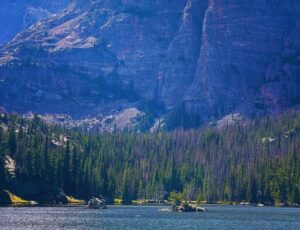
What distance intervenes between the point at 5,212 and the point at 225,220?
178 ft

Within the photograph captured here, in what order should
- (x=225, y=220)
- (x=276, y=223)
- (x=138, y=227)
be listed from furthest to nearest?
(x=225, y=220)
(x=276, y=223)
(x=138, y=227)

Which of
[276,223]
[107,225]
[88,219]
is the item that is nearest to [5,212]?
[88,219]

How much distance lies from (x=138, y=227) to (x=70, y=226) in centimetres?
1390

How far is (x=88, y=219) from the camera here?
174 metres

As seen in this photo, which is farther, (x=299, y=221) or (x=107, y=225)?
(x=299, y=221)

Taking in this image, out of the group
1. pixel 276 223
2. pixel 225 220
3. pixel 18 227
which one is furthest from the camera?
pixel 225 220

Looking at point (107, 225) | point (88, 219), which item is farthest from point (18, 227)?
point (88, 219)

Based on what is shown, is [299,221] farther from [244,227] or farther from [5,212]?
[5,212]

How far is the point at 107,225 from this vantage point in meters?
156

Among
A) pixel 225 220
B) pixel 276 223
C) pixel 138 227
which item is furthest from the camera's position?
pixel 225 220

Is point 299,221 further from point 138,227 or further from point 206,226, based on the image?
point 138,227

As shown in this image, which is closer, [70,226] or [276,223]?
[70,226]

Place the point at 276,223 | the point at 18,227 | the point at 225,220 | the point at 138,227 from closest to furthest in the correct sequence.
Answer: the point at 18,227 → the point at 138,227 → the point at 276,223 → the point at 225,220

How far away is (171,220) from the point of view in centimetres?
17975
